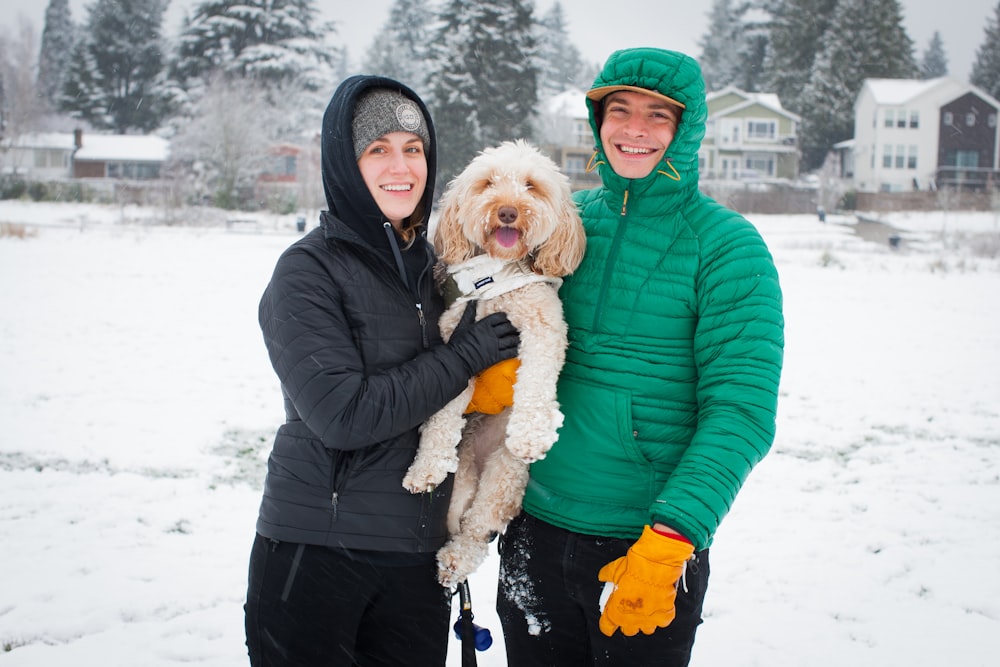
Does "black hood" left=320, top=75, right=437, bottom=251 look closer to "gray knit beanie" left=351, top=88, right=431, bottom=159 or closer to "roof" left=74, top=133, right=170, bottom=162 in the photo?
"gray knit beanie" left=351, top=88, right=431, bottom=159

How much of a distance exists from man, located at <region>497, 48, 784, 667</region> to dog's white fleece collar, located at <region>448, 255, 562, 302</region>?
294mm

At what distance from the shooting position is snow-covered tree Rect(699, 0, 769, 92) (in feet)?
193

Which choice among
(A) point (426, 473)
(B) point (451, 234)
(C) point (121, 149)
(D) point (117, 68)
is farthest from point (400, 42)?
(A) point (426, 473)

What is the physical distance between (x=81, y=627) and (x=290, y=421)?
2.21 metres

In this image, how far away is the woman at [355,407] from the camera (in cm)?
197

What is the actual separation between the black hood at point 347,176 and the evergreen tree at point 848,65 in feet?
169

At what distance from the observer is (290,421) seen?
2.13 metres

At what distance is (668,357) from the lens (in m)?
2.02

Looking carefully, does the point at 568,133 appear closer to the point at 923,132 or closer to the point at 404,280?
the point at 923,132

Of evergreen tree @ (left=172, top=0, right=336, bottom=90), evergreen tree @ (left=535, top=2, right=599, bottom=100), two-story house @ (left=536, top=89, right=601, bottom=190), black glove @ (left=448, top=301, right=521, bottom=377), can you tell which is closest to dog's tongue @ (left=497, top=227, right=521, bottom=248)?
black glove @ (left=448, top=301, right=521, bottom=377)

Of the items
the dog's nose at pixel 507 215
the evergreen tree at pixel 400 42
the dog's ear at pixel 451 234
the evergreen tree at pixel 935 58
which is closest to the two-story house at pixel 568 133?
the evergreen tree at pixel 400 42

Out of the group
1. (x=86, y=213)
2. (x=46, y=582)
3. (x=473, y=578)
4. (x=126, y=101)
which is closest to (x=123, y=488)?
(x=46, y=582)

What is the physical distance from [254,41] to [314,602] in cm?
4154

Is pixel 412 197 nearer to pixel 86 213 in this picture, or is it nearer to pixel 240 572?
pixel 240 572
